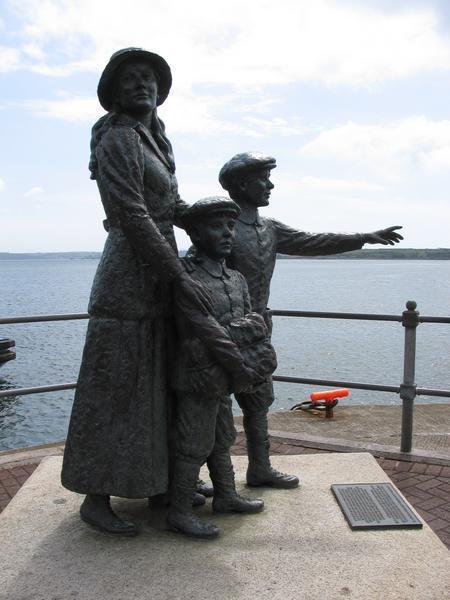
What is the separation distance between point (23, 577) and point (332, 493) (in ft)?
5.49

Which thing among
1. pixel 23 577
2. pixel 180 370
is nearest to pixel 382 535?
pixel 180 370

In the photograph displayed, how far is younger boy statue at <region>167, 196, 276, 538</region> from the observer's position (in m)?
2.96

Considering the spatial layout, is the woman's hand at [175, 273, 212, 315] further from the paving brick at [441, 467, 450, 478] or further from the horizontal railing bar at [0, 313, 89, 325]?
the paving brick at [441, 467, 450, 478]

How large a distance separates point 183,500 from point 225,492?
288 millimetres

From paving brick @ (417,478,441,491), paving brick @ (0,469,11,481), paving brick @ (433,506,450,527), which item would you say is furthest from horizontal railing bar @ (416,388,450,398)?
paving brick @ (0,469,11,481)

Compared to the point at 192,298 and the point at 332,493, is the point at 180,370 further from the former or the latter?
the point at 332,493

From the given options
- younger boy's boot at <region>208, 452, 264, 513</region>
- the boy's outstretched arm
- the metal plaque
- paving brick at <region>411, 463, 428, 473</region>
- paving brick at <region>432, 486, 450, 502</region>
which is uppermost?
the boy's outstretched arm

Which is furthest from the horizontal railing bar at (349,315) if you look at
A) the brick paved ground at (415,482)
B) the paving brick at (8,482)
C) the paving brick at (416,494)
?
the paving brick at (8,482)

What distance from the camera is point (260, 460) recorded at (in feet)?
12.1

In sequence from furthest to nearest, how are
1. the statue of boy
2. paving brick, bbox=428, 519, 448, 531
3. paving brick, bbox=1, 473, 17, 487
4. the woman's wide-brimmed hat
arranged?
paving brick, bbox=1, 473, 17, 487 < paving brick, bbox=428, 519, 448, 531 < the statue of boy < the woman's wide-brimmed hat

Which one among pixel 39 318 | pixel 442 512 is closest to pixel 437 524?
pixel 442 512

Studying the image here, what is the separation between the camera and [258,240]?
3.64 meters

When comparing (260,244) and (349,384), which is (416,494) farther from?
(260,244)

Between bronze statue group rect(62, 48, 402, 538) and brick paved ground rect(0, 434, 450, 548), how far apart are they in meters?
1.49
